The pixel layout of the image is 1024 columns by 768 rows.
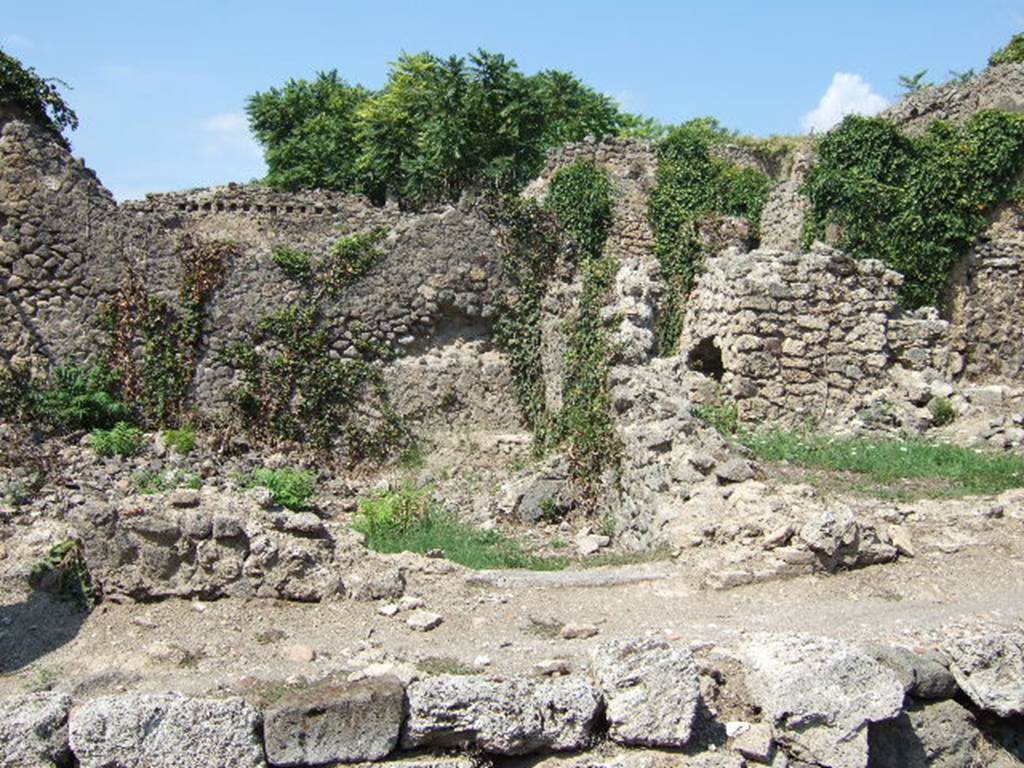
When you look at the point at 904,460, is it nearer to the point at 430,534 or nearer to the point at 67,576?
the point at 430,534

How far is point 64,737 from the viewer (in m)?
5.51

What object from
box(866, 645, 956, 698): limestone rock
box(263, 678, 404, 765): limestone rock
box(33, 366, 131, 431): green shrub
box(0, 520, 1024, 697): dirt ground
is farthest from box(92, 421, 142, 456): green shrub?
box(866, 645, 956, 698): limestone rock

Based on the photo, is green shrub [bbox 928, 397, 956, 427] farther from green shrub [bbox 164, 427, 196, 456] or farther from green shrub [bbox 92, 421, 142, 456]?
green shrub [bbox 92, 421, 142, 456]

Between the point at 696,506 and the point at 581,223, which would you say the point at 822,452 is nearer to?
the point at 696,506

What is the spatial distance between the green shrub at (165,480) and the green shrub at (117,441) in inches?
19.2

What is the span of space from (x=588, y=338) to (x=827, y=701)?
7809mm

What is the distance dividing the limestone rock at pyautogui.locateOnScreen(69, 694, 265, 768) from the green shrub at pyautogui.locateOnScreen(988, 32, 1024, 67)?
16.9m

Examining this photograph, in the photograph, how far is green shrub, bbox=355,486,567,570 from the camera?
9320 millimetres

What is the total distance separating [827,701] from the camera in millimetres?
5957

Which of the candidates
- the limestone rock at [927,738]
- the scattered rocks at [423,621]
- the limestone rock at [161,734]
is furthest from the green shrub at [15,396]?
the limestone rock at [927,738]

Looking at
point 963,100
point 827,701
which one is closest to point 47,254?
point 827,701

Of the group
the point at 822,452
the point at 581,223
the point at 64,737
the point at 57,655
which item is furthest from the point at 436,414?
the point at 64,737

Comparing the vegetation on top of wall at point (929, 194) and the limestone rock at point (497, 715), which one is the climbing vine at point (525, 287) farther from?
the limestone rock at point (497, 715)

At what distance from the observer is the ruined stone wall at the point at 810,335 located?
13.3 metres
